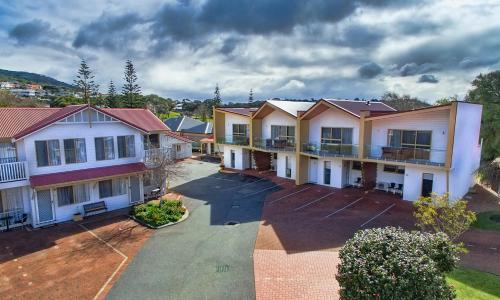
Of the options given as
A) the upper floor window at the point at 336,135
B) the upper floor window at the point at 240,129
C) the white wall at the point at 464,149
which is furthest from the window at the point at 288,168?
the white wall at the point at 464,149

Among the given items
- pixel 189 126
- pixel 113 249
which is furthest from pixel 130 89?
pixel 113 249

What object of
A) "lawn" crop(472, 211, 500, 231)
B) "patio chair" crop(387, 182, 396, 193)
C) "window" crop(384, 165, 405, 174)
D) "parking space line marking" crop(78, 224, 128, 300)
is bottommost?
"parking space line marking" crop(78, 224, 128, 300)

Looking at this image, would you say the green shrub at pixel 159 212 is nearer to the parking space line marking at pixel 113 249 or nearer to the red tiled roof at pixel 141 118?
the parking space line marking at pixel 113 249

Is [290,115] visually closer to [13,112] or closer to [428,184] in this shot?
[428,184]

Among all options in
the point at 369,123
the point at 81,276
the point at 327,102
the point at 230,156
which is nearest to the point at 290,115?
the point at 327,102

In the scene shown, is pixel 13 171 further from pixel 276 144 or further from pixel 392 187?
pixel 392 187

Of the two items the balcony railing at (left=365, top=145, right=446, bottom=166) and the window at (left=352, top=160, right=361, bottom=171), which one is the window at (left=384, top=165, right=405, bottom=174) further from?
the window at (left=352, top=160, right=361, bottom=171)

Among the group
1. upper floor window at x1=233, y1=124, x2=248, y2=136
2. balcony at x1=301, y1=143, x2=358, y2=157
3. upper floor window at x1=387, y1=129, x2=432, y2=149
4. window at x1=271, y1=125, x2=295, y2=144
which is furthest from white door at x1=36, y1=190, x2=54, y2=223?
upper floor window at x1=387, y1=129, x2=432, y2=149
